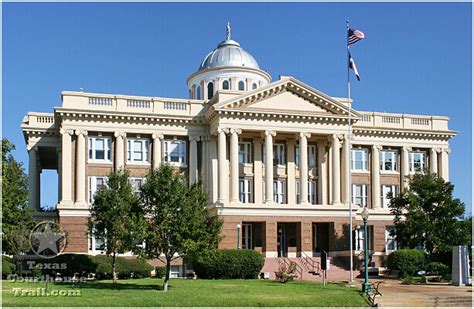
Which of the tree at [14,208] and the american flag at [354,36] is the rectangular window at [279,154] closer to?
the american flag at [354,36]

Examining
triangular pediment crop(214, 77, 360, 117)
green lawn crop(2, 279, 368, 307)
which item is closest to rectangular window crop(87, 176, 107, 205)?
triangular pediment crop(214, 77, 360, 117)

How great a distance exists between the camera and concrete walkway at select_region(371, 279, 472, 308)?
3173cm

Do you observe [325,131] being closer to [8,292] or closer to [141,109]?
[141,109]

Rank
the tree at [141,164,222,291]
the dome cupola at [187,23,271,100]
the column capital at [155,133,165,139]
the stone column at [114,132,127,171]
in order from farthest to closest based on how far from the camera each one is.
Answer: the dome cupola at [187,23,271,100] → the column capital at [155,133,165,139] → the stone column at [114,132,127,171] → the tree at [141,164,222,291]

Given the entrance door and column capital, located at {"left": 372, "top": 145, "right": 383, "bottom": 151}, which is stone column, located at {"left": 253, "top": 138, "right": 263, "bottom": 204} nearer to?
the entrance door

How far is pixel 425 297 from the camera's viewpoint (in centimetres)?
3306

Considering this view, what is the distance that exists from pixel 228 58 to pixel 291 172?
16.3 metres

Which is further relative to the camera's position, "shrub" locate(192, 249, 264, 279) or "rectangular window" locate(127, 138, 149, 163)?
"rectangular window" locate(127, 138, 149, 163)

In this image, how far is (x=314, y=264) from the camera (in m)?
51.5

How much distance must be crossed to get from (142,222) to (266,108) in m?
23.6

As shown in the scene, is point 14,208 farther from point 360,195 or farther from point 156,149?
point 360,195

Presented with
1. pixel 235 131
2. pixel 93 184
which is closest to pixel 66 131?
pixel 93 184

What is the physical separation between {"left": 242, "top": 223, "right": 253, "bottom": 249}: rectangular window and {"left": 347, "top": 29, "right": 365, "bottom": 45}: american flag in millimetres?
17729

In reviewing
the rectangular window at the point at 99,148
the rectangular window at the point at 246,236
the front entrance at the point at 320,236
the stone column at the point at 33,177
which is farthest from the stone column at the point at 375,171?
the stone column at the point at 33,177
